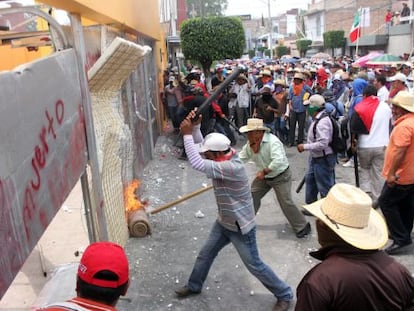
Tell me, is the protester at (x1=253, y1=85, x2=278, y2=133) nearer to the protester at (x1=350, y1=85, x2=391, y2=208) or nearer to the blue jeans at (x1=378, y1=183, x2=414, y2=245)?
the protester at (x1=350, y1=85, x2=391, y2=208)

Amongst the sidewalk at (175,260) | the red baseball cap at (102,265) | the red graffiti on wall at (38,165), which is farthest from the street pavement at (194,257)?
the red baseball cap at (102,265)

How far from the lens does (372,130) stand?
245 inches

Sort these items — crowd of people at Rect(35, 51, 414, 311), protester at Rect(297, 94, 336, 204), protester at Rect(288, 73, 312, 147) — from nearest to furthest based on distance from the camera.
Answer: crowd of people at Rect(35, 51, 414, 311) → protester at Rect(297, 94, 336, 204) → protester at Rect(288, 73, 312, 147)

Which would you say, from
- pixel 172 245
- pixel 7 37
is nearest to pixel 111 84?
pixel 7 37

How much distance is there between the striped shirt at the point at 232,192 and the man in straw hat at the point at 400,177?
1843 mm

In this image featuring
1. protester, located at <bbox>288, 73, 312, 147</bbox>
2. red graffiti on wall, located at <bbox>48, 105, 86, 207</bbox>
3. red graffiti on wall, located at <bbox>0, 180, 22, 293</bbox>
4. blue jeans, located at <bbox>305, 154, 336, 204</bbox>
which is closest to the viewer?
red graffiti on wall, located at <bbox>0, 180, 22, 293</bbox>

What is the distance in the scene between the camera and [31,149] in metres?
2.13

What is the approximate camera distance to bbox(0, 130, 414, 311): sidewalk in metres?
4.19

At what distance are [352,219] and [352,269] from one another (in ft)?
0.83

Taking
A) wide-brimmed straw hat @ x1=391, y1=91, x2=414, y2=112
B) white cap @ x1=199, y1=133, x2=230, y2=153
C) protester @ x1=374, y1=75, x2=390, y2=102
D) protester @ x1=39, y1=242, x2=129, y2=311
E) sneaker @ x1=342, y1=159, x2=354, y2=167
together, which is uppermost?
wide-brimmed straw hat @ x1=391, y1=91, x2=414, y2=112

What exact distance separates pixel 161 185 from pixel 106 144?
356cm

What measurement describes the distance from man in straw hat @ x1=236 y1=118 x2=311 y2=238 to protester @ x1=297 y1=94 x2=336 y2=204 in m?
0.63

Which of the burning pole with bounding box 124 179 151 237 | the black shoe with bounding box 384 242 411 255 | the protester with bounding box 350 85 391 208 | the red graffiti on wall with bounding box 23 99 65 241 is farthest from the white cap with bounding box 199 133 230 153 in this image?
the protester with bounding box 350 85 391 208

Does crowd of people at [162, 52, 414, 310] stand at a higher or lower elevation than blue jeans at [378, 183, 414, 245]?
higher
